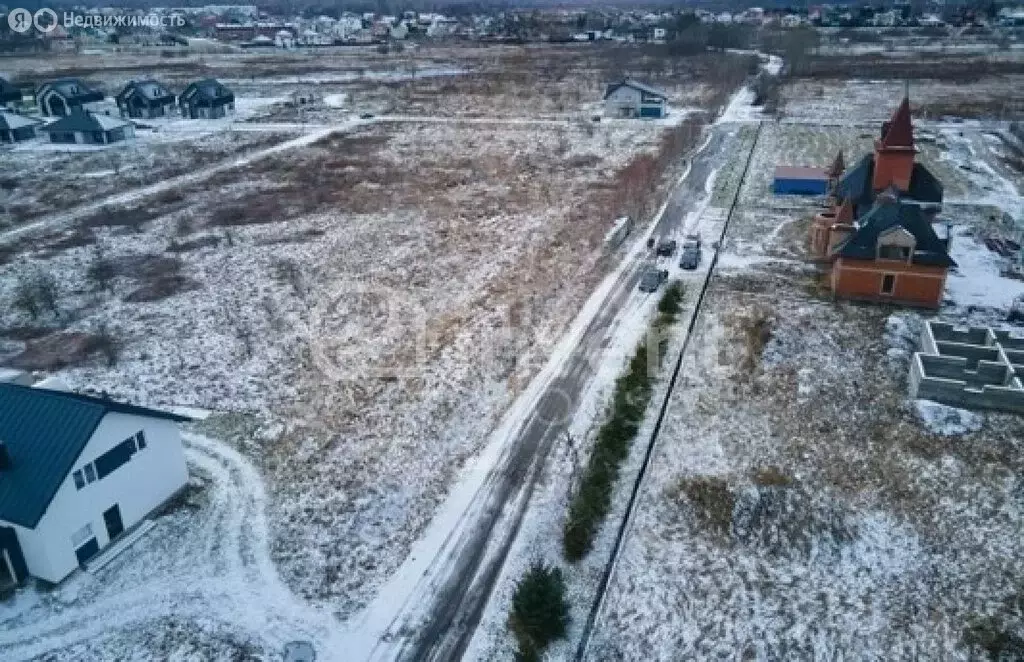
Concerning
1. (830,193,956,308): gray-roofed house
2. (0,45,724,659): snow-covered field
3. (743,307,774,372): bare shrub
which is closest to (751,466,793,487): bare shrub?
(743,307,774,372): bare shrub

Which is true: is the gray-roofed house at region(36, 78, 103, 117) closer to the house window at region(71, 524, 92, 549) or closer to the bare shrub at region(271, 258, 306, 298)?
the bare shrub at region(271, 258, 306, 298)

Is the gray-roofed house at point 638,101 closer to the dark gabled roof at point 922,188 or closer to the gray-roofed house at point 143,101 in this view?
the dark gabled roof at point 922,188

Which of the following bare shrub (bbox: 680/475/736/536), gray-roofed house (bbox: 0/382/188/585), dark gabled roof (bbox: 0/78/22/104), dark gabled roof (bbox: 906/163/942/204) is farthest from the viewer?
dark gabled roof (bbox: 0/78/22/104)

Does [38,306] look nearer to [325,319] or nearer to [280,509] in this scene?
[325,319]

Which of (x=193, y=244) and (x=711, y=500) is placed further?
(x=193, y=244)

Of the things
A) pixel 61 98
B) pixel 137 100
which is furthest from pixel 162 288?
pixel 61 98

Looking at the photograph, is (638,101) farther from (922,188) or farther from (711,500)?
(711,500)

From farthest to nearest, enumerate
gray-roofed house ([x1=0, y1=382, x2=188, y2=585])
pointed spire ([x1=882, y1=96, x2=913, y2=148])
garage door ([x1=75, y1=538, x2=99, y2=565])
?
1. pointed spire ([x1=882, y1=96, x2=913, y2=148])
2. garage door ([x1=75, y1=538, x2=99, y2=565])
3. gray-roofed house ([x1=0, y1=382, x2=188, y2=585])
